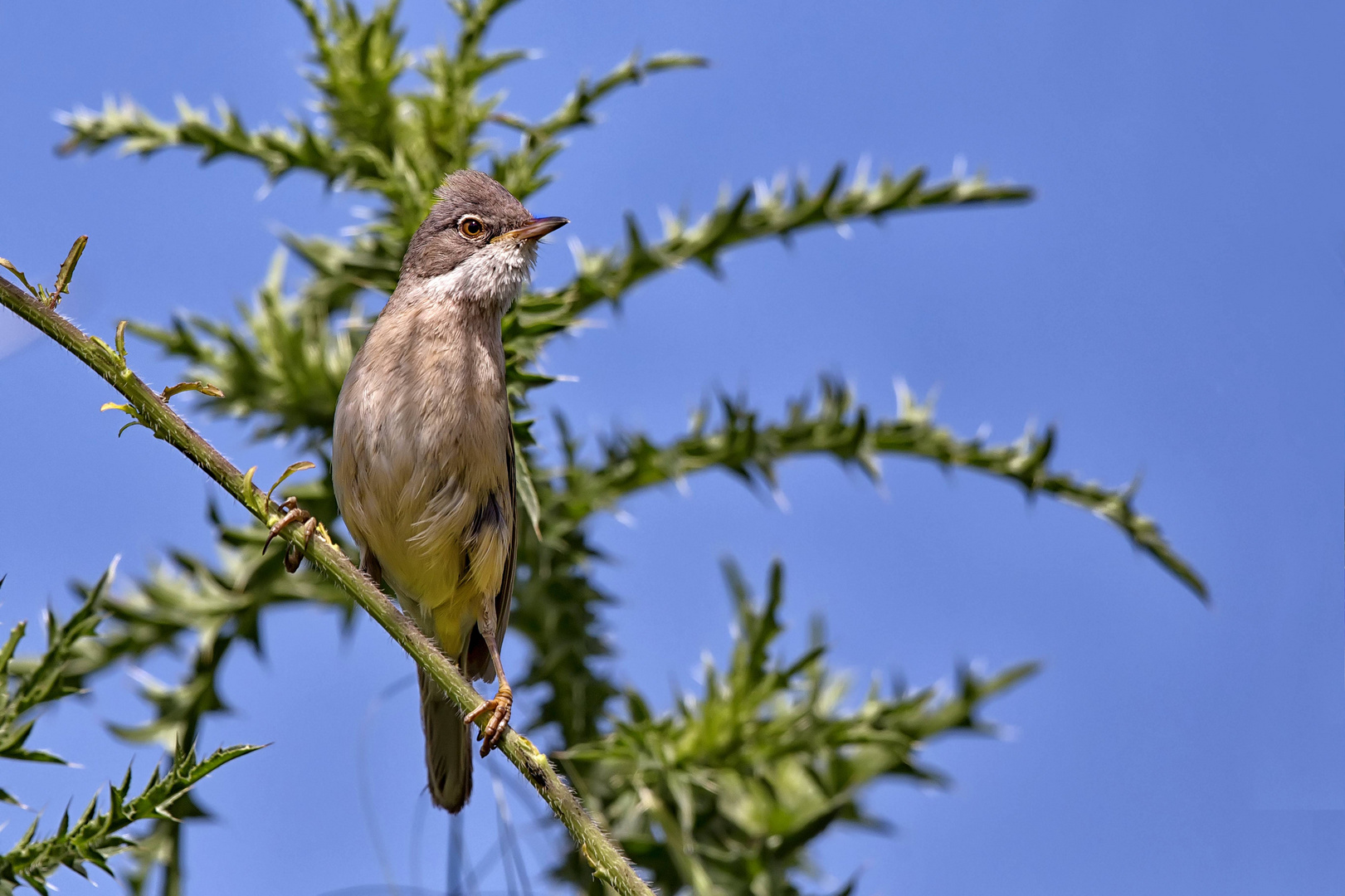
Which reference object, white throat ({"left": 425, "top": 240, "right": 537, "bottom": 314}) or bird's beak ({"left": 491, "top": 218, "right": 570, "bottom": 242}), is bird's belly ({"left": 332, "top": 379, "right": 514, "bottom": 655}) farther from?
bird's beak ({"left": 491, "top": 218, "right": 570, "bottom": 242})

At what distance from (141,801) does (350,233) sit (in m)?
2.38

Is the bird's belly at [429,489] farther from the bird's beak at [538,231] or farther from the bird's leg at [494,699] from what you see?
the bird's beak at [538,231]

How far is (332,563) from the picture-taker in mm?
2590

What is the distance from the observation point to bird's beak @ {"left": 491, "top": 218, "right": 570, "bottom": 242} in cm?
404

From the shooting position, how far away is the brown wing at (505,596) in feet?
13.4

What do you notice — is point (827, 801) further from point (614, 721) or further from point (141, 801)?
point (141, 801)

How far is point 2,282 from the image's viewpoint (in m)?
2.46

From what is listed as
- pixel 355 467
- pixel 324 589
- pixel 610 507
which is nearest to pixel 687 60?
pixel 610 507

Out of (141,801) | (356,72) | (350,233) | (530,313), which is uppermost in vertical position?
(356,72)

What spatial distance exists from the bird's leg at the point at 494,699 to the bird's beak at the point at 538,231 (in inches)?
46.8

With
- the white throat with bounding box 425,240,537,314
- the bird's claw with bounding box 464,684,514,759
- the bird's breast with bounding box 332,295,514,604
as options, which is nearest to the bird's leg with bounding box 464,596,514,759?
the bird's claw with bounding box 464,684,514,759

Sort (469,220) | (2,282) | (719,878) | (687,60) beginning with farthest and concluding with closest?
(687,60) < (719,878) < (469,220) < (2,282)

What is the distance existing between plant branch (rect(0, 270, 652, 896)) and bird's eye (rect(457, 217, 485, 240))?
69.7 inches

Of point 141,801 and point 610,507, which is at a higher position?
point 610,507
